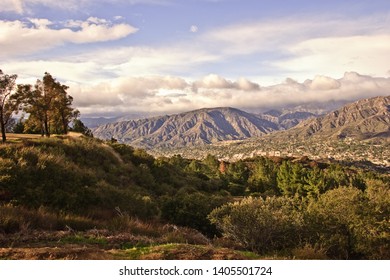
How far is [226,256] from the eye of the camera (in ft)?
34.4

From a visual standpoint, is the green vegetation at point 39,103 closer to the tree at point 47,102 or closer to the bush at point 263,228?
the tree at point 47,102

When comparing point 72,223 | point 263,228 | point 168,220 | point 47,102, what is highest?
point 47,102

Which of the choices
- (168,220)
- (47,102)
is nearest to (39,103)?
(47,102)

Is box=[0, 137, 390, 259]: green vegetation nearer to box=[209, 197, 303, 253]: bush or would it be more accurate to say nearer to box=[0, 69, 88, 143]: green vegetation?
box=[209, 197, 303, 253]: bush

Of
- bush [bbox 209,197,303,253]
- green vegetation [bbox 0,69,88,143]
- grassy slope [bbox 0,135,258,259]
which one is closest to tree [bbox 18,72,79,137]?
green vegetation [bbox 0,69,88,143]

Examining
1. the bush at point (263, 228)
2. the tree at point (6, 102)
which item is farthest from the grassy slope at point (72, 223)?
the tree at point (6, 102)

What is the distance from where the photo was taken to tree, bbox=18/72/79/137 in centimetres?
4688

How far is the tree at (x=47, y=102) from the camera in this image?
154ft

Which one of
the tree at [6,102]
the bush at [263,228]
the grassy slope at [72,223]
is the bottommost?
the bush at [263,228]

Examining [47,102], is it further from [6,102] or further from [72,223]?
[72,223]

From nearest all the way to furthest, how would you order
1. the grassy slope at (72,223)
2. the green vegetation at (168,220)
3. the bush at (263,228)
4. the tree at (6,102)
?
the grassy slope at (72,223)
the green vegetation at (168,220)
the bush at (263,228)
the tree at (6,102)

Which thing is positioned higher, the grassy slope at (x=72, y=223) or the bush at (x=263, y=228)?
the grassy slope at (x=72, y=223)

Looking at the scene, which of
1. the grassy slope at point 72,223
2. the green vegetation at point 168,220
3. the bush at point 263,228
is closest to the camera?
the grassy slope at point 72,223

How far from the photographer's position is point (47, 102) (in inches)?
2068
